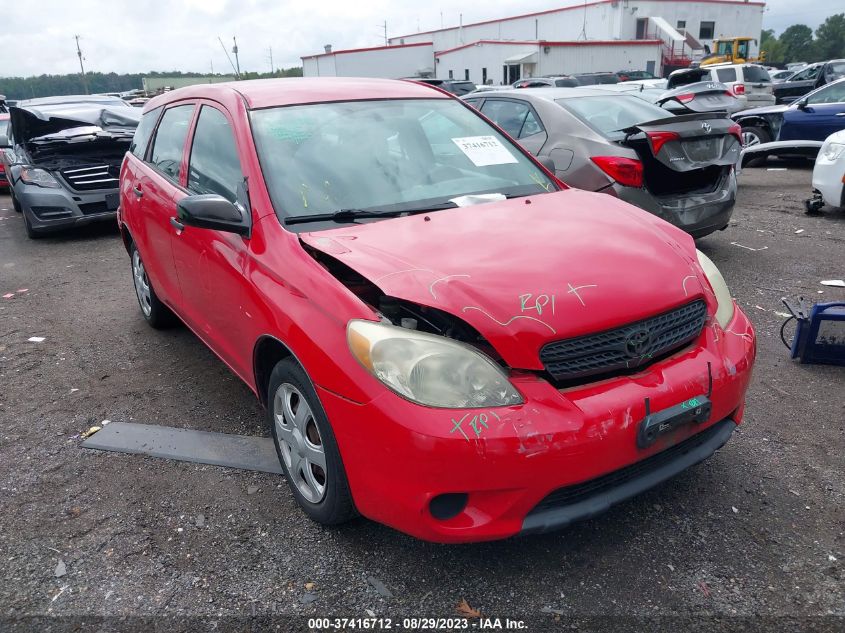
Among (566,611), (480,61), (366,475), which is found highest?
(480,61)

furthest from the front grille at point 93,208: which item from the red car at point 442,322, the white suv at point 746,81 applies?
the white suv at point 746,81

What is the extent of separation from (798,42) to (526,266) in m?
111

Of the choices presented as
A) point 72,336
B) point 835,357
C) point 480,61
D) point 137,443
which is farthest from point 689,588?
point 480,61

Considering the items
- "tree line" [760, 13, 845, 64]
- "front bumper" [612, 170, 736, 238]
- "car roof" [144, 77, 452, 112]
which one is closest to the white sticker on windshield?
"car roof" [144, 77, 452, 112]

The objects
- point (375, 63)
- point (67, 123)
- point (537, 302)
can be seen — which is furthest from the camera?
point (375, 63)

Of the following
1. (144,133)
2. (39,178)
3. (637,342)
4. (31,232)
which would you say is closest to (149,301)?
(144,133)

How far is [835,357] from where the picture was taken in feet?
12.5

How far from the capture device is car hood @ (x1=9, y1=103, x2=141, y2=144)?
841 centimetres

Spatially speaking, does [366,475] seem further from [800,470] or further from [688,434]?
[800,470]

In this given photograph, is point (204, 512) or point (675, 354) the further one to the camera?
point (204, 512)

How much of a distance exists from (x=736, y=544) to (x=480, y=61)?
164 feet

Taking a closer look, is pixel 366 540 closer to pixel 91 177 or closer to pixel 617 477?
pixel 617 477

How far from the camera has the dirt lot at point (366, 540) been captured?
2256mm

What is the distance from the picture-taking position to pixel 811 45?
86875 millimetres
